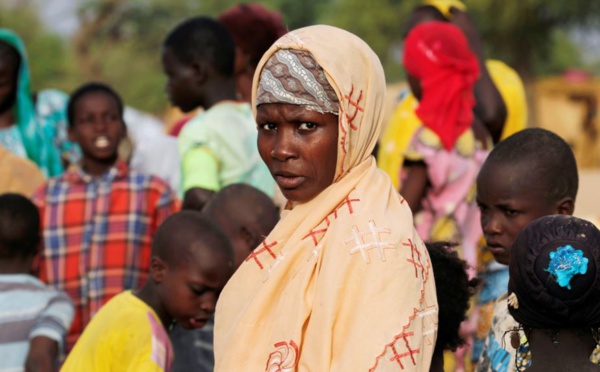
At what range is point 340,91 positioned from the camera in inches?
141

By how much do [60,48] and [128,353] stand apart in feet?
116

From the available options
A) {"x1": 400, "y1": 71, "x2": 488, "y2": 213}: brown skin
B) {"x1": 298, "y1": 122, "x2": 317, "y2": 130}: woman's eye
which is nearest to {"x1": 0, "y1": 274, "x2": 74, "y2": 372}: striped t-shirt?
{"x1": 400, "y1": 71, "x2": 488, "y2": 213}: brown skin

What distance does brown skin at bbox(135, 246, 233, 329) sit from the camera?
189 inches

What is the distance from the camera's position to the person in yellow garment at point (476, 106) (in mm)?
6727

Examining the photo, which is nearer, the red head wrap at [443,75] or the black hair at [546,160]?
the black hair at [546,160]

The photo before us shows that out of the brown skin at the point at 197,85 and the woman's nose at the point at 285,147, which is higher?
the woman's nose at the point at 285,147

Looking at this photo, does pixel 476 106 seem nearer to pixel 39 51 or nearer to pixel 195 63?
pixel 195 63

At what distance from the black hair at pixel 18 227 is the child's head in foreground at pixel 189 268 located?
3.24 feet

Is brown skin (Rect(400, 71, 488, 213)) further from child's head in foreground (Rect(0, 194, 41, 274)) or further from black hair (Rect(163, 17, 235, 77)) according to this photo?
child's head in foreground (Rect(0, 194, 41, 274))

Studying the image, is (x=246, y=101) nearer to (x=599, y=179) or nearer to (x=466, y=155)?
(x=466, y=155)

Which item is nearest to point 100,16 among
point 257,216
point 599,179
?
point 599,179

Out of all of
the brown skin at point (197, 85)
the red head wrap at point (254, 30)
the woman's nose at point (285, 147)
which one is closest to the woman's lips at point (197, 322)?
the woman's nose at point (285, 147)

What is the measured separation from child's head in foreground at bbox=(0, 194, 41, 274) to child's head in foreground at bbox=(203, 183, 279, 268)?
0.81 metres

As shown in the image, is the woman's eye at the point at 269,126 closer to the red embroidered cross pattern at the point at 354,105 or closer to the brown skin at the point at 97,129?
the red embroidered cross pattern at the point at 354,105
